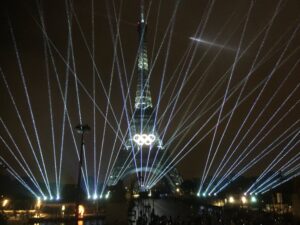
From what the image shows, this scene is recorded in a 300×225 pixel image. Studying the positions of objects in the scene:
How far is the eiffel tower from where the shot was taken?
69.8 meters

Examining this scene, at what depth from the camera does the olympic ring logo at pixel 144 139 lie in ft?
236

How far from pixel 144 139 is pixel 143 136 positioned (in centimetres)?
57

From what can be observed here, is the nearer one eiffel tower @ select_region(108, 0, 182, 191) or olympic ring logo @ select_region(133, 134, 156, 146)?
eiffel tower @ select_region(108, 0, 182, 191)

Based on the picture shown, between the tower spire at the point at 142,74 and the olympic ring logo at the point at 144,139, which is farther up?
the tower spire at the point at 142,74

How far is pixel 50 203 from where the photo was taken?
99.1 feet

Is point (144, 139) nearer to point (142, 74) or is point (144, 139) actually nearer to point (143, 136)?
point (143, 136)

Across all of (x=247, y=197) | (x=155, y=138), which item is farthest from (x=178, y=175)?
(x=247, y=197)

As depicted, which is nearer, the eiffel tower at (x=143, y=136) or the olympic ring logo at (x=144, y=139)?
the eiffel tower at (x=143, y=136)

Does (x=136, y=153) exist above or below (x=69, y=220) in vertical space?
above

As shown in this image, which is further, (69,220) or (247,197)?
(247,197)

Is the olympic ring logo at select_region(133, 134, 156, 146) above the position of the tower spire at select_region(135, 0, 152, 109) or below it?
below

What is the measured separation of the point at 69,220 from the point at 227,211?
11109 millimetres

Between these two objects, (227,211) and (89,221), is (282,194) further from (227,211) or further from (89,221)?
(89,221)

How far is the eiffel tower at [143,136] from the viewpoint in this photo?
2746 inches
